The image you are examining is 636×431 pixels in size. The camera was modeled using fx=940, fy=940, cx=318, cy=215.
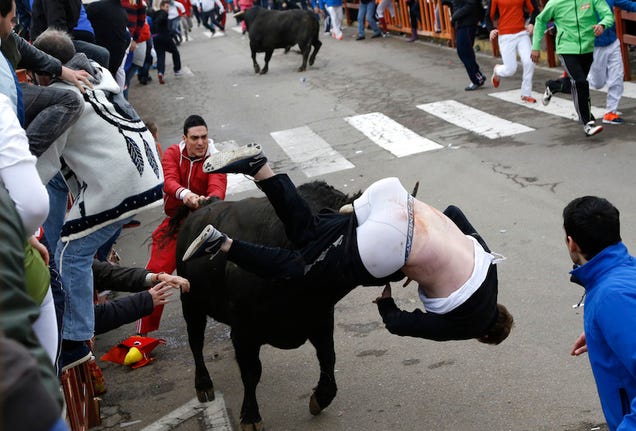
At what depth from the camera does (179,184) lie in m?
6.68

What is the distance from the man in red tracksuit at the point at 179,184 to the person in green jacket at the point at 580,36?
5.47 meters

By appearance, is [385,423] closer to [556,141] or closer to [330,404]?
[330,404]

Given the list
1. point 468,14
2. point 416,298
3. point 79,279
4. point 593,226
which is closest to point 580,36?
point 468,14

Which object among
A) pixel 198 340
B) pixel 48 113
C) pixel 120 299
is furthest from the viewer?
pixel 198 340

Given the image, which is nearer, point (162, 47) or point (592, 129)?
point (592, 129)

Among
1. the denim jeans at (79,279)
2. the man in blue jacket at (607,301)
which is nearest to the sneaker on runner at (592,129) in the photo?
the denim jeans at (79,279)

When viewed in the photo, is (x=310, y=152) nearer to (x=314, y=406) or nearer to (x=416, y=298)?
(x=416, y=298)

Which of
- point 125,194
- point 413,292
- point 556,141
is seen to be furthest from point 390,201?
point 556,141

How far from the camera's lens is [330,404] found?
5562 millimetres

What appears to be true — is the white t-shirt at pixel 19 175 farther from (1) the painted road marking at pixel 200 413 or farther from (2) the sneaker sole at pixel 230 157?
(1) the painted road marking at pixel 200 413

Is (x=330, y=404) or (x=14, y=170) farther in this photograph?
(x=330, y=404)

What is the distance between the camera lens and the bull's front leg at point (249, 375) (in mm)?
5266

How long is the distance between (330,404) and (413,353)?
772 mm

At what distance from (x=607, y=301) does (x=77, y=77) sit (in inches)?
134
